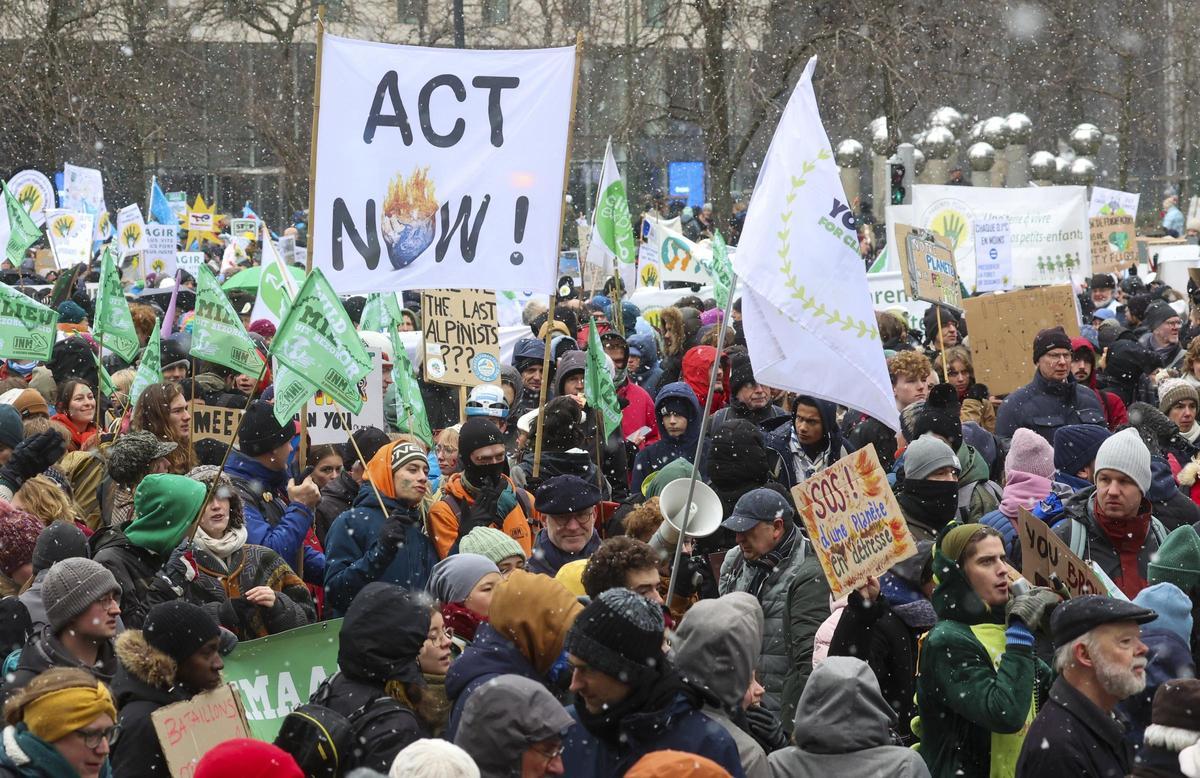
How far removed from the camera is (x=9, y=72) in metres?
27.3

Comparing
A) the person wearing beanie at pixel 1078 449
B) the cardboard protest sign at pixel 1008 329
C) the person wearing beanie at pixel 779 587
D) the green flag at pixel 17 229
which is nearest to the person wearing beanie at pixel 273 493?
the person wearing beanie at pixel 779 587

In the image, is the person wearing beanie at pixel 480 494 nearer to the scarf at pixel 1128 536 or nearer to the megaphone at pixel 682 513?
the megaphone at pixel 682 513

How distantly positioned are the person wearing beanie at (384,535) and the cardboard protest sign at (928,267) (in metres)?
5.28

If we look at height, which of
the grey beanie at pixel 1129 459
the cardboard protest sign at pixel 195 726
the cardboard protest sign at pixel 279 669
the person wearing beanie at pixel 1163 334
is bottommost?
the cardboard protest sign at pixel 279 669

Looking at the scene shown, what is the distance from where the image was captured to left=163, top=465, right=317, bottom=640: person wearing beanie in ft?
18.5

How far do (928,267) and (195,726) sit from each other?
757 centimetres

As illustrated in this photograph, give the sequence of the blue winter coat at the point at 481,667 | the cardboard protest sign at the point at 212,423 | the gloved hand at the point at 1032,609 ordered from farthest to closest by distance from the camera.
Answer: the cardboard protest sign at the point at 212,423 < the gloved hand at the point at 1032,609 < the blue winter coat at the point at 481,667

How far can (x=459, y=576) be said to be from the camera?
16.7 feet

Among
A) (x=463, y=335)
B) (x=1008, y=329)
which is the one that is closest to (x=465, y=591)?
(x=463, y=335)

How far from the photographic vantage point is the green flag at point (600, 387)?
26.5 feet

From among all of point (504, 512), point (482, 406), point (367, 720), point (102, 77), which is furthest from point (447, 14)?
point (367, 720)

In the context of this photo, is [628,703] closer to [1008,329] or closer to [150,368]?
[150,368]

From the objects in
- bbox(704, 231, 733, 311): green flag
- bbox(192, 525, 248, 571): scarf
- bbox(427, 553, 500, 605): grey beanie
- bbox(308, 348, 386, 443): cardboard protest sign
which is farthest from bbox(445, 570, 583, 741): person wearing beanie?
bbox(704, 231, 733, 311): green flag

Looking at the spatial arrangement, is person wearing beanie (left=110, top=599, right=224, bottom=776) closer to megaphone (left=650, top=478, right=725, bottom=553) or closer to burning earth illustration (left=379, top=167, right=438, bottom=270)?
megaphone (left=650, top=478, right=725, bottom=553)
